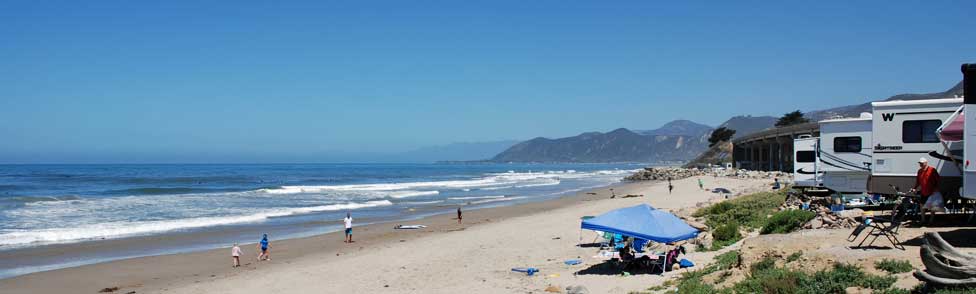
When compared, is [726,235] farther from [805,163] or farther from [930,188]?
[805,163]

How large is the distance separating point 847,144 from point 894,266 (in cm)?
986

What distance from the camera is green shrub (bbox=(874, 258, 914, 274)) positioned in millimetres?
7711

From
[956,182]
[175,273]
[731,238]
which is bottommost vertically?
[175,273]

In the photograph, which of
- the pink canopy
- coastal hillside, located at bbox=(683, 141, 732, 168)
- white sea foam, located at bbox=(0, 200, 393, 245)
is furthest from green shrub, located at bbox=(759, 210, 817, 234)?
coastal hillside, located at bbox=(683, 141, 732, 168)

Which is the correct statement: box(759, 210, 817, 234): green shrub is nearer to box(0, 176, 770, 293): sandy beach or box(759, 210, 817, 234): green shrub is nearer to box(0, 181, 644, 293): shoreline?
box(0, 176, 770, 293): sandy beach

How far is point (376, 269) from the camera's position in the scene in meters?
14.8

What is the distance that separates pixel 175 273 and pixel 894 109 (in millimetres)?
14874

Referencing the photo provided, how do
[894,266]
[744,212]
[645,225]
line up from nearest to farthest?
1. [894,266]
2. [645,225]
3. [744,212]

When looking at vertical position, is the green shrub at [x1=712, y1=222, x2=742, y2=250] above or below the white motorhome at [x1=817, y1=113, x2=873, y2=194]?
below

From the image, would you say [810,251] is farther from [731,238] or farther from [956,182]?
[731,238]

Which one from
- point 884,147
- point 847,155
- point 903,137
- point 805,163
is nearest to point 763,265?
point 884,147

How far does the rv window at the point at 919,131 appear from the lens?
12.5 m

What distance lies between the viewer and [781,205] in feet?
58.3

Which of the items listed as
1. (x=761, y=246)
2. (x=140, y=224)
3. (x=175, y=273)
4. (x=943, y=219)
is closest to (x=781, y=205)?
(x=943, y=219)
